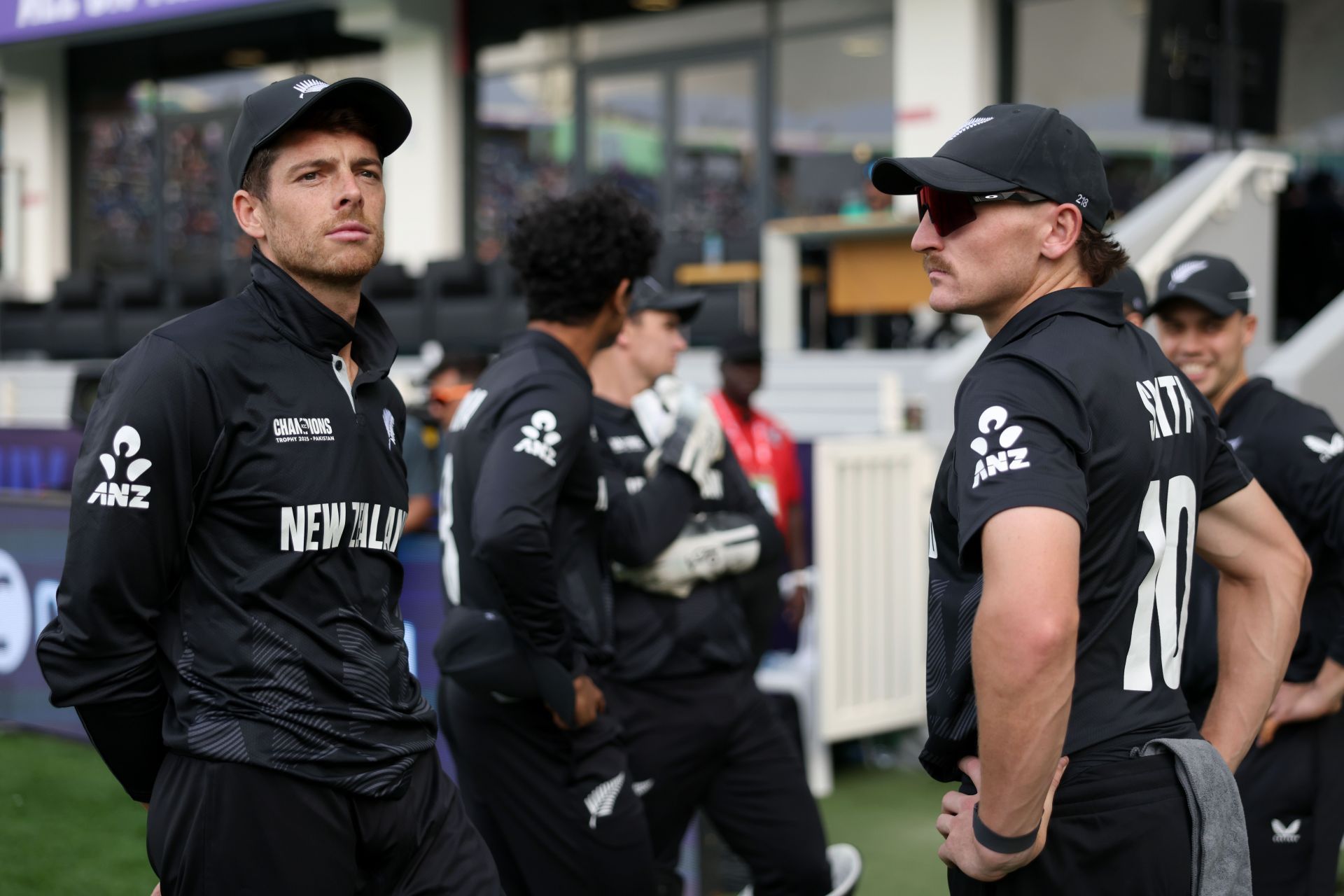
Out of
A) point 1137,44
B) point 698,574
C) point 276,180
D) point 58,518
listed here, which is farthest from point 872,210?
point 276,180

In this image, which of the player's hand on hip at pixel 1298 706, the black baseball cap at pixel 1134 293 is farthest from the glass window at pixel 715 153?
the player's hand on hip at pixel 1298 706

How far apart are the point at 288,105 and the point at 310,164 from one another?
0.39 ft

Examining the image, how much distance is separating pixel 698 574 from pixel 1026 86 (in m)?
11.9

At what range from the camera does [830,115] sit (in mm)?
15672

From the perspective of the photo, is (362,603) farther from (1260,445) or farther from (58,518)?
(58,518)

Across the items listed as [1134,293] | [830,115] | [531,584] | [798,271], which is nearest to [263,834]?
[531,584]

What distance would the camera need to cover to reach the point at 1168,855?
83.6 inches

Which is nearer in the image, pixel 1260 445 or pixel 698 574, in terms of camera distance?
pixel 1260 445

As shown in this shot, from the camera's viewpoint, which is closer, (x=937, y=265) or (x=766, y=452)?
(x=937, y=265)

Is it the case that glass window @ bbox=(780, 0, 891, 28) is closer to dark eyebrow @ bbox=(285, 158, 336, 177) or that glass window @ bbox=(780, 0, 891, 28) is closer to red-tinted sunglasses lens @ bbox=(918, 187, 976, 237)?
dark eyebrow @ bbox=(285, 158, 336, 177)

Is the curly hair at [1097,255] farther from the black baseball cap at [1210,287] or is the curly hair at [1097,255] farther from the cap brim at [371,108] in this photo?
the black baseball cap at [1210,287]

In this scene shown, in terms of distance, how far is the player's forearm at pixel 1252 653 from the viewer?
2494 millimetres

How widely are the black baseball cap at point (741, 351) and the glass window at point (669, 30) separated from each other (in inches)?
385

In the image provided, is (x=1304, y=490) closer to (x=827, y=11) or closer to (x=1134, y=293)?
(x=1134, y=293)
